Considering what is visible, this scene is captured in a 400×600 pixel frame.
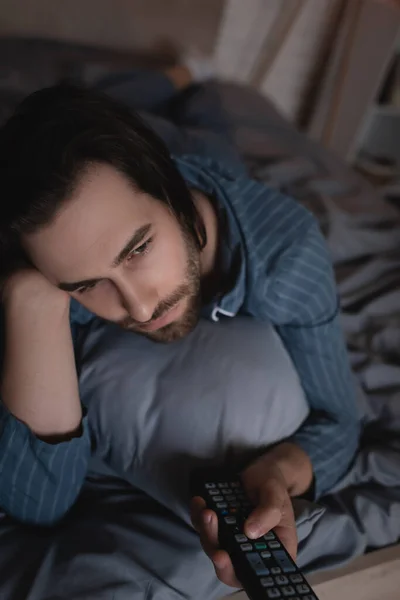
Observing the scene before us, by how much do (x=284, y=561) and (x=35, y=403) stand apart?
337 mm

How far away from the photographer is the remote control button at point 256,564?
49cm

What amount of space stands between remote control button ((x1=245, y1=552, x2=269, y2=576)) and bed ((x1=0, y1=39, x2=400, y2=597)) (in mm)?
169

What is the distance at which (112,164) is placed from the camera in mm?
641

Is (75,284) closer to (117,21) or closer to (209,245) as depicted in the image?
(209,245)

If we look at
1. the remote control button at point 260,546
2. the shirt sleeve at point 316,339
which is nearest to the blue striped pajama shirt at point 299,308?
the shirt sleeve at point 316,339

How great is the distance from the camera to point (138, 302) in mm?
653

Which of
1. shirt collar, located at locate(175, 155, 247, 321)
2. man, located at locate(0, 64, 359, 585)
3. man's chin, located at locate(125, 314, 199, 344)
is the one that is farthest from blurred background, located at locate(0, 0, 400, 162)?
man's chin, located at locate(125, 314, 199, 344)

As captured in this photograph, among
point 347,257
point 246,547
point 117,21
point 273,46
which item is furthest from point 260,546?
point 273,46

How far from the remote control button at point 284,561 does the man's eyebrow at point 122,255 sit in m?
0.34

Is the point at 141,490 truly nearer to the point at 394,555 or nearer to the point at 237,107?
the point at 394,555

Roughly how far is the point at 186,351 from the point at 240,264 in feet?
0.48

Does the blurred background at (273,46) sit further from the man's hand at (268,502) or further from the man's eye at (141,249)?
the man's hand at (268,502)

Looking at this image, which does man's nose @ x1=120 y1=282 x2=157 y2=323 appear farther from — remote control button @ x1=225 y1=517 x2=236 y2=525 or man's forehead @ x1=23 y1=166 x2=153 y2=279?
remote control button @ x1=225 y1=517 x2=236 y2=525

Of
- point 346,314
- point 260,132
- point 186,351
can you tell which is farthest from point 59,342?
point 260,132
